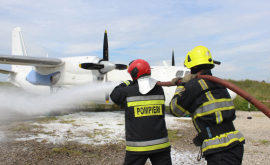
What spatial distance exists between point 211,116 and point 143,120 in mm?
885

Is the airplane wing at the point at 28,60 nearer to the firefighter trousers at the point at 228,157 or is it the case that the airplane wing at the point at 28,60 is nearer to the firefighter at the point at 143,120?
the firefighter at the point at 143,120

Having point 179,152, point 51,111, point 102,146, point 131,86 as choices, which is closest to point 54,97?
point 51,111

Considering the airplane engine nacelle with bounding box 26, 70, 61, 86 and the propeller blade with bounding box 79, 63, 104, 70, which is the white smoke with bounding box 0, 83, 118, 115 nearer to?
the airplane engine nacelle with bounding box 26, 70, 61, 86

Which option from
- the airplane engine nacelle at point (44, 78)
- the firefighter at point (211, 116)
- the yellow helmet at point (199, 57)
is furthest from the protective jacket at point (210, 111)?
the airplane engine nacelle at point (44, 78)

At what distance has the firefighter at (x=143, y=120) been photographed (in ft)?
8.29

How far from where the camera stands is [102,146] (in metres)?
5.50

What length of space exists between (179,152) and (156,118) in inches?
114

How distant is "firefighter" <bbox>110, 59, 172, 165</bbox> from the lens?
2525mm

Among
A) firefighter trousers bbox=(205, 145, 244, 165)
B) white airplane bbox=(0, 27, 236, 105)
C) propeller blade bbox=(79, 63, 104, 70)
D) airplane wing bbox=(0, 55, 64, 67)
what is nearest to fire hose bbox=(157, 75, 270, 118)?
firefighter trousers bbox=(205, 145, 244, 165)

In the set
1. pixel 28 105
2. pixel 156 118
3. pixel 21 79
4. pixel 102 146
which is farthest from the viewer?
pixel 21 79

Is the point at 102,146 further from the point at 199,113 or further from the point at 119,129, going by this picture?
the point at 199,113

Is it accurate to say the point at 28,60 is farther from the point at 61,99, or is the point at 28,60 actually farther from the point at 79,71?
the point at 61,99

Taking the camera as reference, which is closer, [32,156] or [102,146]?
[32,156]

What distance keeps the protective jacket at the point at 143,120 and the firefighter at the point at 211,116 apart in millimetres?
480
